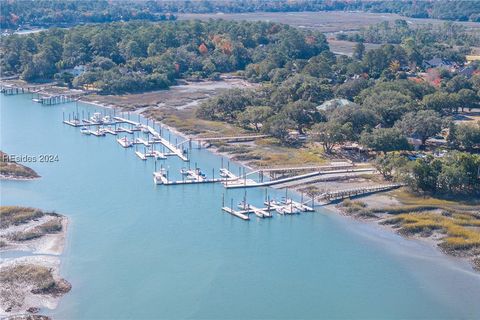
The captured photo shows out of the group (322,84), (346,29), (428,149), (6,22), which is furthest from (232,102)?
(346,29)

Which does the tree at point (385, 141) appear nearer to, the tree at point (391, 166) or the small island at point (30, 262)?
the tree at point (391, 166)

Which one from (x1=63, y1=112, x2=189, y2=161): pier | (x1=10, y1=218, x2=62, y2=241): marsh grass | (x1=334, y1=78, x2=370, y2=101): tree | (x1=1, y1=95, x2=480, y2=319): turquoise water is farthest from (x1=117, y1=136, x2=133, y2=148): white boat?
(x1=334, y1=78, x2=370, y2=101): tree

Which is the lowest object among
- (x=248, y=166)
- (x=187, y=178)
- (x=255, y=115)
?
(x=187, y=178)

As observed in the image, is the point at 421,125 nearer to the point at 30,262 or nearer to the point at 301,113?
the point at 301,113

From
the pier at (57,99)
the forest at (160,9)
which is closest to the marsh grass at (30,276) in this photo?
the pier at (57,99)

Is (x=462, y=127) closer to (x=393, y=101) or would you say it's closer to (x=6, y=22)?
(x=393, y=101)

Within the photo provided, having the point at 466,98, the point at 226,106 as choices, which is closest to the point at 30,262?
the point at 226,106
